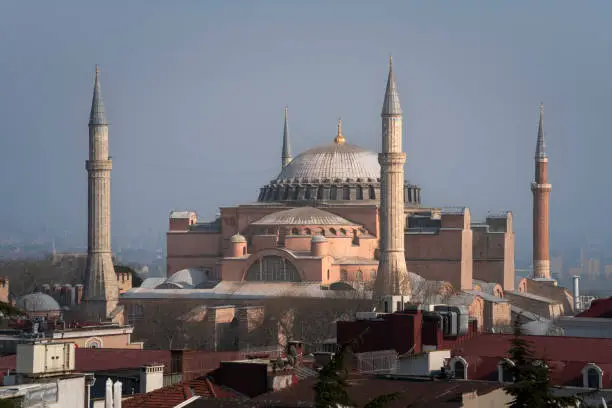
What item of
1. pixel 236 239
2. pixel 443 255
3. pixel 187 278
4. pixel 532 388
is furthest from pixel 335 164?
pixel 532 388

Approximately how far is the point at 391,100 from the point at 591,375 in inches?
1908

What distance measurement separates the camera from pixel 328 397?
15.8m

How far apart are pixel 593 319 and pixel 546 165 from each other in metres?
50.4

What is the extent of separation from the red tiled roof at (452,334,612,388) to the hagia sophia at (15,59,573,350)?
35932 mm

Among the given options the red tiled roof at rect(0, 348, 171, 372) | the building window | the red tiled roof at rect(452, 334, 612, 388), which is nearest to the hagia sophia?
the building window

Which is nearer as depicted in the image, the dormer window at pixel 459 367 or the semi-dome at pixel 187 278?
the dormer window at pixel 459 367

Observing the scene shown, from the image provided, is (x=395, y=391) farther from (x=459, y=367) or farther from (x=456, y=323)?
(x=456, y=323)

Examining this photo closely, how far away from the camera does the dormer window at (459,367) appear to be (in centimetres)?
2838

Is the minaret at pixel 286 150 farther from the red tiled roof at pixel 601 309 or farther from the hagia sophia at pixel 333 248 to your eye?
the red tiled roof at pixel 601 309

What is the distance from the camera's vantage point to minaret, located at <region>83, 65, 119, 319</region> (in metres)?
78.2

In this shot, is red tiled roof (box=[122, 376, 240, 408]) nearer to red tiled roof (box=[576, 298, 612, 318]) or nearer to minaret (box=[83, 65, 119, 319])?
red tiled roof (box=[576, 298, 612, 318])

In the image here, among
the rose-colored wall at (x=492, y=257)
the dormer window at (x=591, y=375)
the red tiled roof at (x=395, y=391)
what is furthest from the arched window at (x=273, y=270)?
the red tiled roof at (x=395, y=391)

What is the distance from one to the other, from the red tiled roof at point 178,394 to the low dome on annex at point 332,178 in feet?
199

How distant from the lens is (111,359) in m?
36.2
